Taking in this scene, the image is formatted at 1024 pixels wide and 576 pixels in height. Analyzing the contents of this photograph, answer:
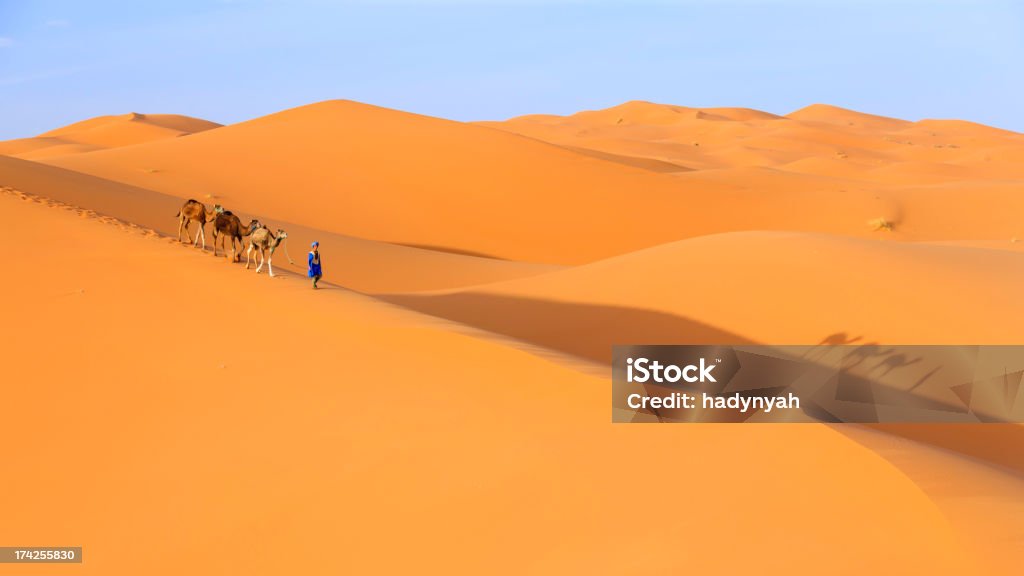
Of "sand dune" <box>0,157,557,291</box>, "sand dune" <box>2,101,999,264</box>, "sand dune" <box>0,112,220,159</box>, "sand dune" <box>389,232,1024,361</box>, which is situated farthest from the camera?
"sand dune" <box>0,112,220,159</box>

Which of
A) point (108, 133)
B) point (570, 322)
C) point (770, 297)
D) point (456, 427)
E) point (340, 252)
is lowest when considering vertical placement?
point (456, 427)

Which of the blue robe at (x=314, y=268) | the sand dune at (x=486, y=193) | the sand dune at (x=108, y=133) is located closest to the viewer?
the blue robe at (x=314, y=268)

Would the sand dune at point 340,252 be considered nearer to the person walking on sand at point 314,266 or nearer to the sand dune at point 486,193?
the sand dune at point 486,193

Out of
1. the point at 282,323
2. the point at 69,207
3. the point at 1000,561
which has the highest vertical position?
the point at 69,207

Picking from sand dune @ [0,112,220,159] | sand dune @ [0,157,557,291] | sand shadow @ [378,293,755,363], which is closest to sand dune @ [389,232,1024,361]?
sand shadow @ [378,293,755,363]

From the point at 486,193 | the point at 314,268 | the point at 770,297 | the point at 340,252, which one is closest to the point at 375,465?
the point at 314,268

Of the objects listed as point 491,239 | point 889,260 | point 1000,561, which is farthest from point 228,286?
point 491,239

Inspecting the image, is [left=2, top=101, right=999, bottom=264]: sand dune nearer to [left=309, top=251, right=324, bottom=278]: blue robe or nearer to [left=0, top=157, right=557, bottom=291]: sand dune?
[left=0, top=157, right=557, bottom=291]: sand dune

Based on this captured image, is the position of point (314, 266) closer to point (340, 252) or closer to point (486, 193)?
point (340, 252)

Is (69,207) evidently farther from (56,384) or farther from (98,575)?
(98,575)

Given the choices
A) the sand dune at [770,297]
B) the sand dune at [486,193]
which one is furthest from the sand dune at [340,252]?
the sand dune at [486,193]

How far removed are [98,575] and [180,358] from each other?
7.85 ft

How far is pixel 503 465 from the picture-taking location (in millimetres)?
5191

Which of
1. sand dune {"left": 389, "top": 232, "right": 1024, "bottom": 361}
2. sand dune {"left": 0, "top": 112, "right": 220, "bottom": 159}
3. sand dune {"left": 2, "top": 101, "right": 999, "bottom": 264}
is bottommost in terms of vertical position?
sand dune {"left": 389, "top": 232, "right": 1024, "bottom": 361}
